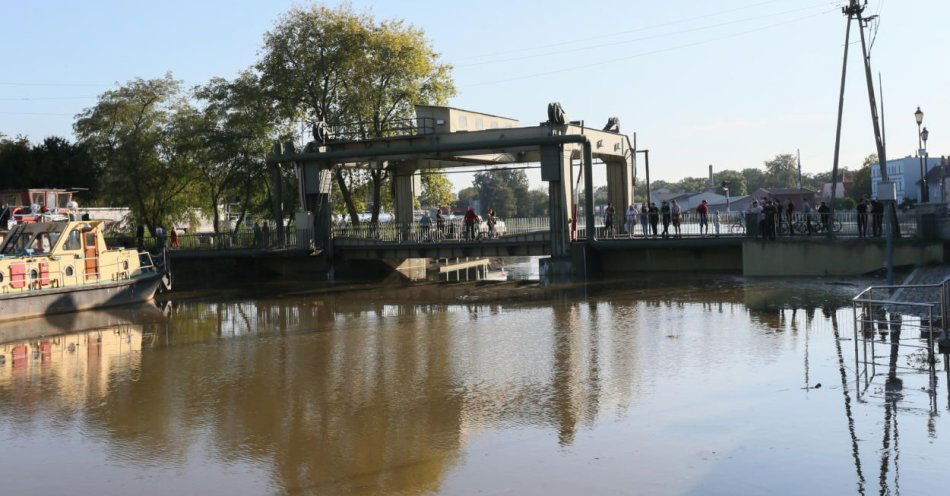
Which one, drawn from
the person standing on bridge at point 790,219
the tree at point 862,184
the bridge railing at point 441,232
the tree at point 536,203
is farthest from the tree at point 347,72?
the tree at point 536,203

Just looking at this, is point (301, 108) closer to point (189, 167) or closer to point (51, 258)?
point (189, 167)

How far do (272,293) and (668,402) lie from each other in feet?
76.8

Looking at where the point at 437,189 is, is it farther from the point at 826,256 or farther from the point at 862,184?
the point at 862,184

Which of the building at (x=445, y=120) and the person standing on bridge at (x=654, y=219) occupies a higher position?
the building at (x=445, y=120)

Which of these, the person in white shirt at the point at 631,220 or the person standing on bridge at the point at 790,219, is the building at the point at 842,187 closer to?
the person in white shirt at the point at 631,220

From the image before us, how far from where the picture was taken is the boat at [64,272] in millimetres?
26922

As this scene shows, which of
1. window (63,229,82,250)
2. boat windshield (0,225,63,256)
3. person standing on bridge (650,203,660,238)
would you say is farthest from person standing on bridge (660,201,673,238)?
boat windshield (0,225,63,256)

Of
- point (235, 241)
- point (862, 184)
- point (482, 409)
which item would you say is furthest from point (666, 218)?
point (862, 184)

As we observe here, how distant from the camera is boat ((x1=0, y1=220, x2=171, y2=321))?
26.9m

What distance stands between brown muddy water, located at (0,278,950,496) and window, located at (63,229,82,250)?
656 centimetres

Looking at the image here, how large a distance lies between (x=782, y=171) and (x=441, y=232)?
13620cm

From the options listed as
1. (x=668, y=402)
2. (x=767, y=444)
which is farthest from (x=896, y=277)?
(x=767, y=444)

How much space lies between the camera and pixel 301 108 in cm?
4744

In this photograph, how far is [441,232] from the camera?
39031mm
